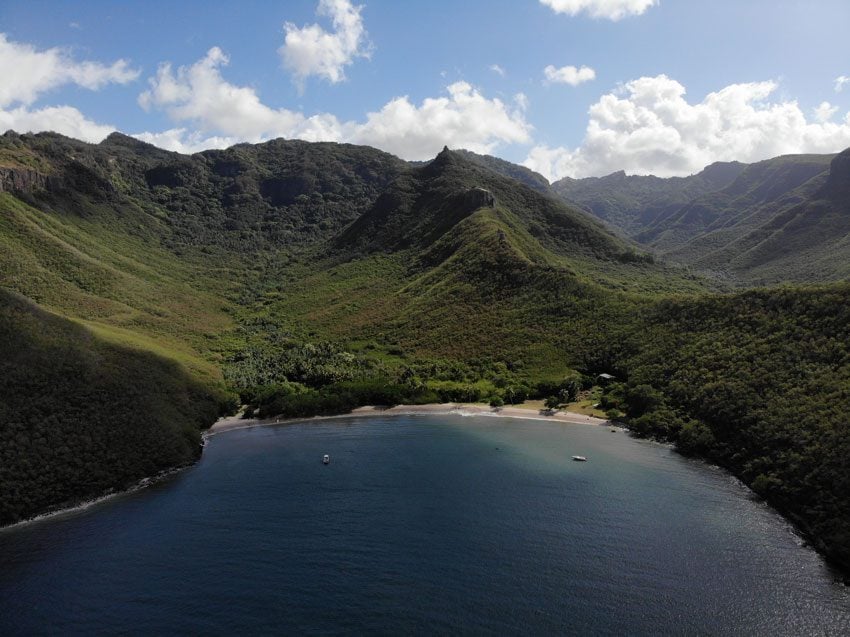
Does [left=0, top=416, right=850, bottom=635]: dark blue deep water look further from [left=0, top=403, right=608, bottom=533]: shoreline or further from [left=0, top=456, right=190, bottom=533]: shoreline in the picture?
[left=0, top=403, right=608, bottom=533]: shoreline

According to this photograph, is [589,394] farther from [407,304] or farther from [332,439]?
[407,304]

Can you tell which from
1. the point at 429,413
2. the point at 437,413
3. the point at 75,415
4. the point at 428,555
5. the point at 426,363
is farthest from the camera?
the point at 426,363

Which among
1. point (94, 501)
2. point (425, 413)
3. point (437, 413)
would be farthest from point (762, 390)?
point (94, 501)

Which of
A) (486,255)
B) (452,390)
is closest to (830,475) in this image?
(452,390)

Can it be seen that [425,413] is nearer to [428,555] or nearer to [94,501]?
[428,555]

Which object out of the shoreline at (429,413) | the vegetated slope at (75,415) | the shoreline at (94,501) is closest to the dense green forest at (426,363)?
the vegetated slope at (75,415)

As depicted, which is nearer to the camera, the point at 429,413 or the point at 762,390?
the point at 762,390

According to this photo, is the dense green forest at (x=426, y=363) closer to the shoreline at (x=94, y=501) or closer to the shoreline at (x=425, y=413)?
the shoreline at (x=94, y=501)
